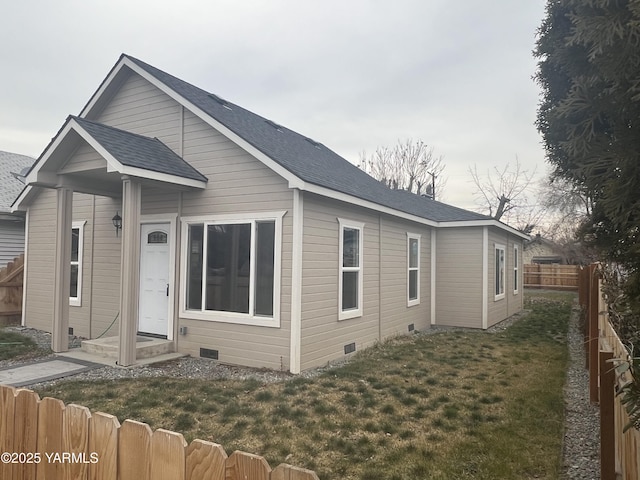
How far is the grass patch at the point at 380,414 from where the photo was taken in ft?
12.6

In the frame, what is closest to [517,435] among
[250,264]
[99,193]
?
[250,264]

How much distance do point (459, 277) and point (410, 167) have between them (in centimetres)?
2186

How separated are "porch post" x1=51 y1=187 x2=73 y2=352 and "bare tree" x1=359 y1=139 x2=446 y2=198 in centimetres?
2720

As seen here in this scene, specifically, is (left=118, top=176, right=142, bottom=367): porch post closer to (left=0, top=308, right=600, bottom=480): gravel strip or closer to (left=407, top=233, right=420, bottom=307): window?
(left=0, top=308, right=600, bottom=480): gravel strip

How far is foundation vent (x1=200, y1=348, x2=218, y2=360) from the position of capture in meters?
7.58

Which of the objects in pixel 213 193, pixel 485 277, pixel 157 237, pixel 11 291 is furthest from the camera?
pixel 485 277

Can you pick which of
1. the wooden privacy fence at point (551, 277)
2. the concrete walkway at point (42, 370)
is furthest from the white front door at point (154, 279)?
the wooden privacy fence at point (551, 277)

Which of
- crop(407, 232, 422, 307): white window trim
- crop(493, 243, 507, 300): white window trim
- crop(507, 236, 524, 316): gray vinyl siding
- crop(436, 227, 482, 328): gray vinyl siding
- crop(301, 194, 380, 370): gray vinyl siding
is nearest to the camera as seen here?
crop(301, 194, 380, 370): gray vinyl siding

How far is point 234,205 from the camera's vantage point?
7.54m

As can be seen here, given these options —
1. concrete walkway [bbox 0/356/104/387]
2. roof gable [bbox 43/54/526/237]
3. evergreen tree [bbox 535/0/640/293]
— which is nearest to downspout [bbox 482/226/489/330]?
roof gable [bbox 43/54/526/237]

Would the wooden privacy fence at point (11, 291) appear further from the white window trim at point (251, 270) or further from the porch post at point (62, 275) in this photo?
the white window trim at point (251, 270)

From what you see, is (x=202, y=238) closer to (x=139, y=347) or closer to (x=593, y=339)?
(x=139, y=347)

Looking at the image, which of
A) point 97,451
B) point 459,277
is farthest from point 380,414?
point 459,277

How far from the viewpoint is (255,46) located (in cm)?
1312
